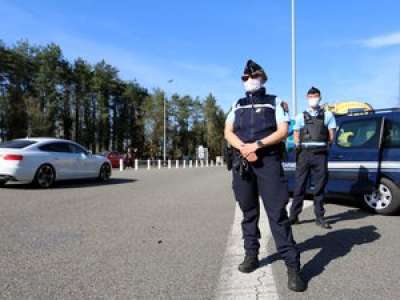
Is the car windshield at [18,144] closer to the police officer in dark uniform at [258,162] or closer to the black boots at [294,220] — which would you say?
the black boots at [294,220]

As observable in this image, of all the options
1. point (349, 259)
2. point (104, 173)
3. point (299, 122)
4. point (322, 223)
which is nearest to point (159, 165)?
point (104, 173)

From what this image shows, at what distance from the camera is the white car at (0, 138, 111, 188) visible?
34.9 ft

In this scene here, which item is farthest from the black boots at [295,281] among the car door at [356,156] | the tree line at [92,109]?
the tree line at [92,109]

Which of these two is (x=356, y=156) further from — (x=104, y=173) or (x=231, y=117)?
(x=104, y=173)

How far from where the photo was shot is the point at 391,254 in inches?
176

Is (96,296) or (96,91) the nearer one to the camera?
(96,296)

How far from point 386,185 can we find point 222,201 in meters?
3.27

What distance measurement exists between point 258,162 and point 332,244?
1.86m

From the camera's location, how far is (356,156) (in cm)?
751

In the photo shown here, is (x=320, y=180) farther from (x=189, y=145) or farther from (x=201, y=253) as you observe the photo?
(x=189, y=145)

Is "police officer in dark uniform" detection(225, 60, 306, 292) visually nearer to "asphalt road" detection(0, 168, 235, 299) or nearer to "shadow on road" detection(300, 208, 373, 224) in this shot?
Result: "asphalt road" detection(0, 168, 235, 299)

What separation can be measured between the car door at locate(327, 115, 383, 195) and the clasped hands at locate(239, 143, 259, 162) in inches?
171

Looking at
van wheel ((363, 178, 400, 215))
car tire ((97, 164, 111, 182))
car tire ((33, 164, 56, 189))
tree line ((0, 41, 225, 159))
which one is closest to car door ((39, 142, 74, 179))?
car tire ((33, 164, 56, 189))

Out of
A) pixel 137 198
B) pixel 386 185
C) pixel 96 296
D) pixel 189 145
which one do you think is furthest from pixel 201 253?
pixel 189 145
